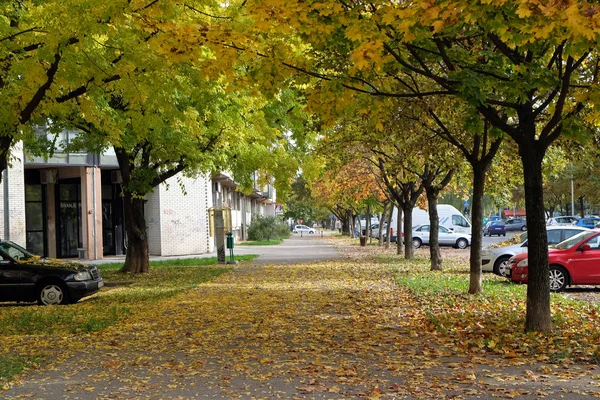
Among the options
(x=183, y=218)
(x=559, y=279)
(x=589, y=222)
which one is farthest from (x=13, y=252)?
(x=589, y=222)

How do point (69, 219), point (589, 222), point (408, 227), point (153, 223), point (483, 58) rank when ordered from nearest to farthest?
point (483, 58)
point (408, 227)
point (69, 219)
point (153, 223)
point (589, 222)

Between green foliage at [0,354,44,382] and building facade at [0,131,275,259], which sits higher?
building facade at [0,131,275,259]

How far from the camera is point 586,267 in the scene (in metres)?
15.9

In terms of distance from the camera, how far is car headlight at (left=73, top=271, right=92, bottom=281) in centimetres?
1508

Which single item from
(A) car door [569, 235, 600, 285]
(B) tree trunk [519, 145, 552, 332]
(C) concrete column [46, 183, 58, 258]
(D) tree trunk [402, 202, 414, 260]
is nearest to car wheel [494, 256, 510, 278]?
(A) car door [569, 235, 600, 285]

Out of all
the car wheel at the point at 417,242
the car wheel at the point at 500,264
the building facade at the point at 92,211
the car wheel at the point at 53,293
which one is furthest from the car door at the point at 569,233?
the car wheel at the point at 417,242

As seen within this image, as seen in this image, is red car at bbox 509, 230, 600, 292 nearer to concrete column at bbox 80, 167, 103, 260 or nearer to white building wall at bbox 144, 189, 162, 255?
concrete column at bbox 80, 167, 103, 260

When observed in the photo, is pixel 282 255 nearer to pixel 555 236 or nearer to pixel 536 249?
pixel 555 236

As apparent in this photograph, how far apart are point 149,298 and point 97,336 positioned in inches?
213

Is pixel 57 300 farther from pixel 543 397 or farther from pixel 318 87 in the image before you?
pixel 543 397

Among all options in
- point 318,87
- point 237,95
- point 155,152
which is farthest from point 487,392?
point 155,152

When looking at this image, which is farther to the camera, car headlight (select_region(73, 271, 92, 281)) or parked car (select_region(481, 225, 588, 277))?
parked car (select_region(481, 225, 588, 277))

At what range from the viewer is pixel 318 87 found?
10.7m

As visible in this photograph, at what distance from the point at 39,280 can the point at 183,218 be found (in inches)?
871
